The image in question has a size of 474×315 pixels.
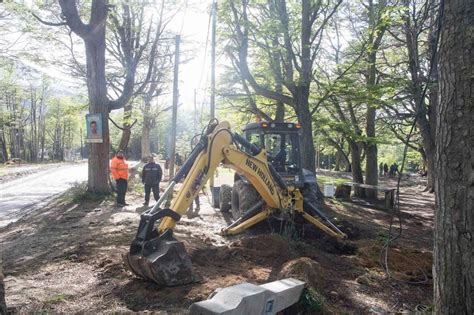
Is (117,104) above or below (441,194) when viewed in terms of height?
above

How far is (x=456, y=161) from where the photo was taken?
3104 millimetres

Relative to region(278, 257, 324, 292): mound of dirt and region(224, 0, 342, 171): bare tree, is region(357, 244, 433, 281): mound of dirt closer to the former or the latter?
region(278, 257, 324, 292): mound of dirt

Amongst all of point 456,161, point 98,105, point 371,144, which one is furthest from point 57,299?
point 371,144

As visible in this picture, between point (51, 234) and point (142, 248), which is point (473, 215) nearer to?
point (142, 248)

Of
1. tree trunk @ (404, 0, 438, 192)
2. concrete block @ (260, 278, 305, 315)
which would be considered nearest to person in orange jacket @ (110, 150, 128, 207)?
tree trunk @ (404, 0, 438, 192)

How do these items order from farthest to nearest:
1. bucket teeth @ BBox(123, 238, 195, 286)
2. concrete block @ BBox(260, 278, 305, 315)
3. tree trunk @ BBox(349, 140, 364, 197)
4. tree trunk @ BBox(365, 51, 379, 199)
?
1. tree trunk @ BBox(349, 140, 364, 197)
2. tree trunk @ BBox(365, 51, 379, 199)
3. bucket teeth @ BBox(123, 238, 195, 286)
4. concrete block @ BBox(260, 278, 305, 315)

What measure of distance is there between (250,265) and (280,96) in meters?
10.5

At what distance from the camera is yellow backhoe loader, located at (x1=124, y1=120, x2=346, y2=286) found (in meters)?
5.38

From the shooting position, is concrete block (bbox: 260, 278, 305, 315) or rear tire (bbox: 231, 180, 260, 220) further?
rear tire (bbox: 231, 180, 260, 220)

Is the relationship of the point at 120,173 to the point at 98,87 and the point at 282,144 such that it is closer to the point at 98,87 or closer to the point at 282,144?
the point at 98,87

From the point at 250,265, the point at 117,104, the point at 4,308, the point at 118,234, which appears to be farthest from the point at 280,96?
the point at 4,308

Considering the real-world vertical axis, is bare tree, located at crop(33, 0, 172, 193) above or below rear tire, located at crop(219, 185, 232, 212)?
above

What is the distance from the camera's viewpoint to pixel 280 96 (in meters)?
16.0

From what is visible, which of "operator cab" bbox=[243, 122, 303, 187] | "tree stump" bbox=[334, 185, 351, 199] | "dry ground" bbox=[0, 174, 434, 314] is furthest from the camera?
"tree stump" bbox=[334, 185, 351, 199]
